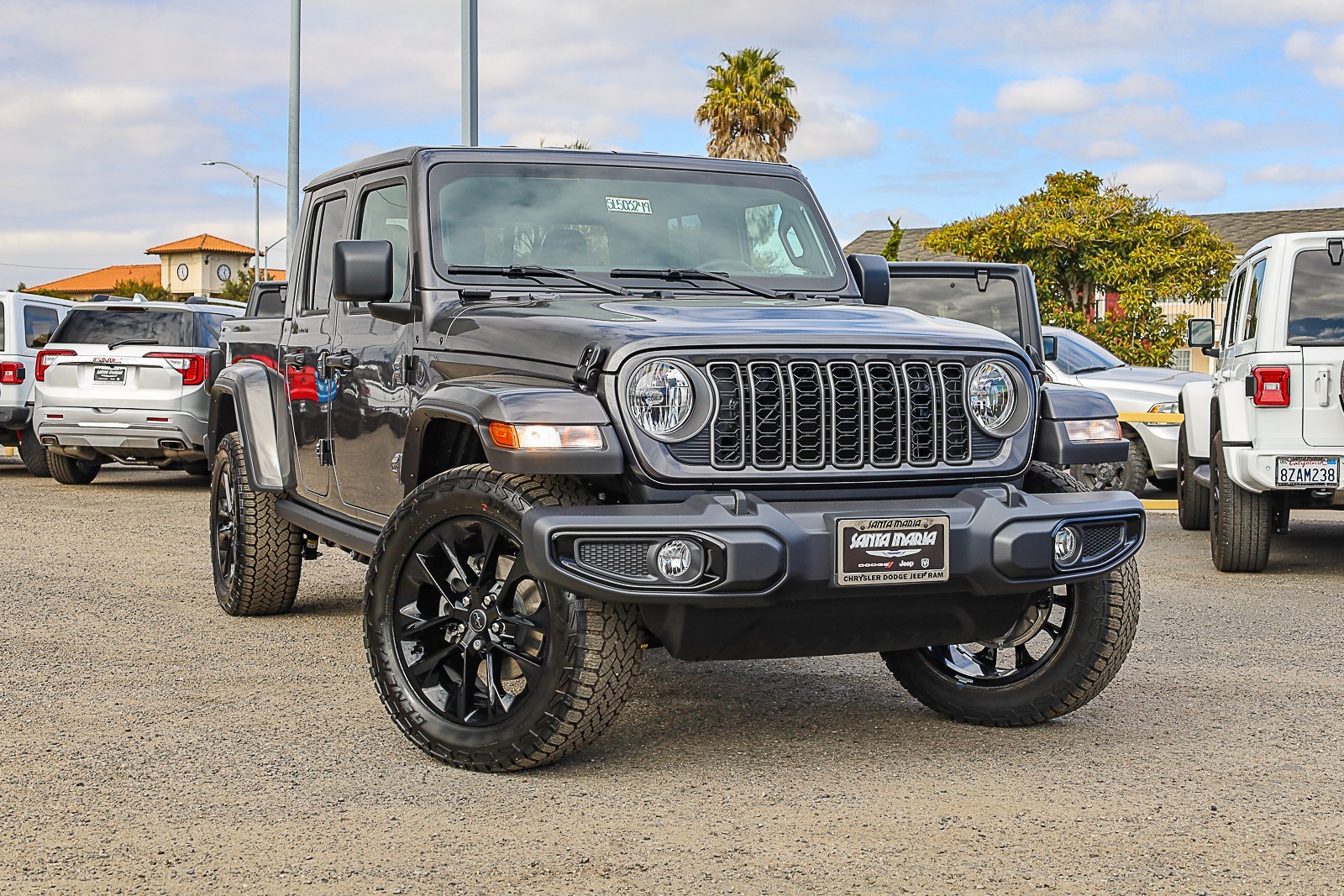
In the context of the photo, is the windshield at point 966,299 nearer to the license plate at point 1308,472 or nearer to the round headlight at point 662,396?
the license plate at point 1308,472

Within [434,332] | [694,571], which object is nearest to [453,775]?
[694,571]

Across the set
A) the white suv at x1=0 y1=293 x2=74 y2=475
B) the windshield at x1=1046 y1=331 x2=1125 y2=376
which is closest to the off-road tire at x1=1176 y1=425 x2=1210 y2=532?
the windshield at x1=1046 y1=331 x2=1125 y2=376

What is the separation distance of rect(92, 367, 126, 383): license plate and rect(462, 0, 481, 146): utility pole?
380 centimetres

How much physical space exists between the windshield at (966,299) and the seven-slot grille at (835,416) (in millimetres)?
6128

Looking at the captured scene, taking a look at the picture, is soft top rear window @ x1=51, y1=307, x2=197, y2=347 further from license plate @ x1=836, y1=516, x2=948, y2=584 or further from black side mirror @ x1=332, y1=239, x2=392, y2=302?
license plate @ x1=836, y1=516, x2=948, y2=584

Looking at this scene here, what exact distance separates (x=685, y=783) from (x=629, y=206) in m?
2.35

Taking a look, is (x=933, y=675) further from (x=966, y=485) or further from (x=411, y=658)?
(x=411, y=658)

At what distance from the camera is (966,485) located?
493 cm

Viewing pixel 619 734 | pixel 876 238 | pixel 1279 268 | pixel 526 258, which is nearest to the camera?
pixel 619 734

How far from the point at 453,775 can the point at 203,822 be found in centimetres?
78

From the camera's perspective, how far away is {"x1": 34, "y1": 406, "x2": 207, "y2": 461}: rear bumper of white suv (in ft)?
47.0

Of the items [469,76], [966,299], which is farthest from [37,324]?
[966,299]

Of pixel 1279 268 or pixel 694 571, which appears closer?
pixel 694 571

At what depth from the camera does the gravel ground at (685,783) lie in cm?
391
